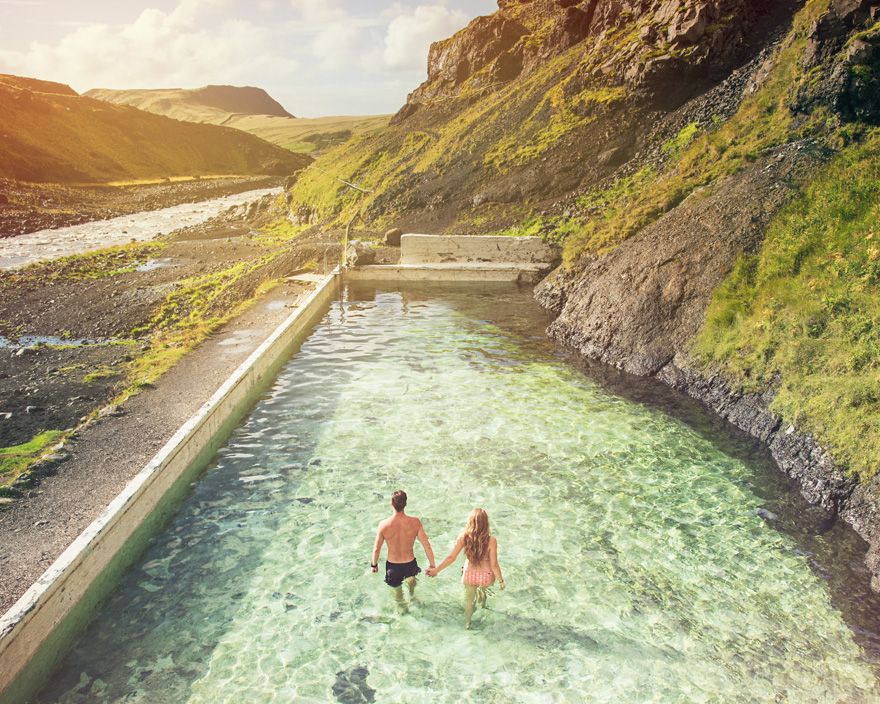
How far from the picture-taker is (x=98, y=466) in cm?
973

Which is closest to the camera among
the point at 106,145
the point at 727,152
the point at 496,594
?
Result: the point at 496,594

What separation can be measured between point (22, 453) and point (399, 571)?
878cm

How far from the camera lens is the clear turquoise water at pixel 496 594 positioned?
6.41m

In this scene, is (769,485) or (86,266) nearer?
(769,485)

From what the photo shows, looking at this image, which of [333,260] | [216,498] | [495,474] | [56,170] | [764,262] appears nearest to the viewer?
[216,498]

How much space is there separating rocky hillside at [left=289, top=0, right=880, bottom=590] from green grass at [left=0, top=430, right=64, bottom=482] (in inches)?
549

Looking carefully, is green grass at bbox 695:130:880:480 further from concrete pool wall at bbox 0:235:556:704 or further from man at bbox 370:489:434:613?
concrete pool wall at bbox 0:235:556:704

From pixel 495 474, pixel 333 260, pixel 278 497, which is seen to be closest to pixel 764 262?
pixel 495 474

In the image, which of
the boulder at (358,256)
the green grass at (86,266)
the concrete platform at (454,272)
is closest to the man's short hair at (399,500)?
the concrete platform at (454,272)

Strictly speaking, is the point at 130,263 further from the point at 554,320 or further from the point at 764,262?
the point at 764,262

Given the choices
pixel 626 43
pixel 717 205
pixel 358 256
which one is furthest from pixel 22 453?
pixel 626 43

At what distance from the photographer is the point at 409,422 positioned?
1298 cm

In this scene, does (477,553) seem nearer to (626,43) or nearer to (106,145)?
(626,43)

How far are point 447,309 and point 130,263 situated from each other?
1033 inches
